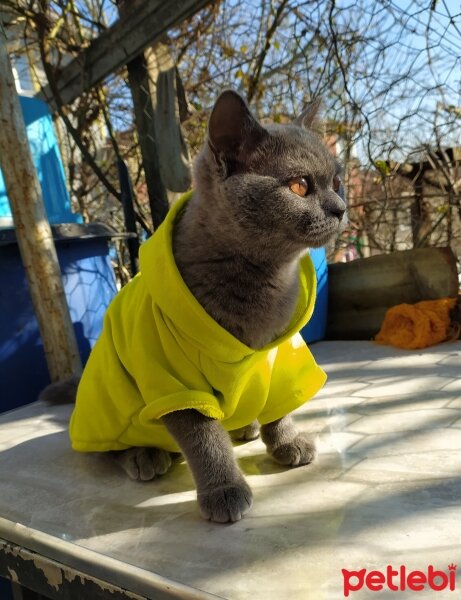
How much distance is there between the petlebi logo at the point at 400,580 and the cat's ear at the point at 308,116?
→ 0.89m

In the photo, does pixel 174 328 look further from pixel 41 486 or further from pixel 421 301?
pixel 421 301

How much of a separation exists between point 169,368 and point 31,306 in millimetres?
1160

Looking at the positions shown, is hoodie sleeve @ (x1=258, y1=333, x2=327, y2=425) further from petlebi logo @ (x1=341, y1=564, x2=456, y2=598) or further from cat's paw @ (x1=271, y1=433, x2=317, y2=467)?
petlebi logo @ (x1=341, y1=564, x2=456, y2=598)

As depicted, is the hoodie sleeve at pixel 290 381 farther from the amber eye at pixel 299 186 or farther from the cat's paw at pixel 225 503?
the amber eye at pixel 299 186

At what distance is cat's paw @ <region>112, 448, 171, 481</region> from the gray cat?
0.01 metres

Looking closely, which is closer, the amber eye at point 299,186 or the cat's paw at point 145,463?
the amber eye at point 299,186

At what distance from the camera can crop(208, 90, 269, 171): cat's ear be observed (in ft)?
2.96

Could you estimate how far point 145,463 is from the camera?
3.36ft

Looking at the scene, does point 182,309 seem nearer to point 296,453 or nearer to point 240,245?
point 240,245

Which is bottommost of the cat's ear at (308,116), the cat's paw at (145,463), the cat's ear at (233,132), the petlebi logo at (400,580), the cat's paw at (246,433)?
the cat's paw at (246,433)

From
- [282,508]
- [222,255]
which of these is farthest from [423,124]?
[282,508]

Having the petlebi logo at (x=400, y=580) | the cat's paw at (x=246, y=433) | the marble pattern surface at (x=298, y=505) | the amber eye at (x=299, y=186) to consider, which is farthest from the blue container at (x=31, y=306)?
the petlebi logo at (x=400, y=580)

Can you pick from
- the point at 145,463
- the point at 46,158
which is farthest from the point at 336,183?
the point at 46,158

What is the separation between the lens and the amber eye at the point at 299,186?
89 centimetres
